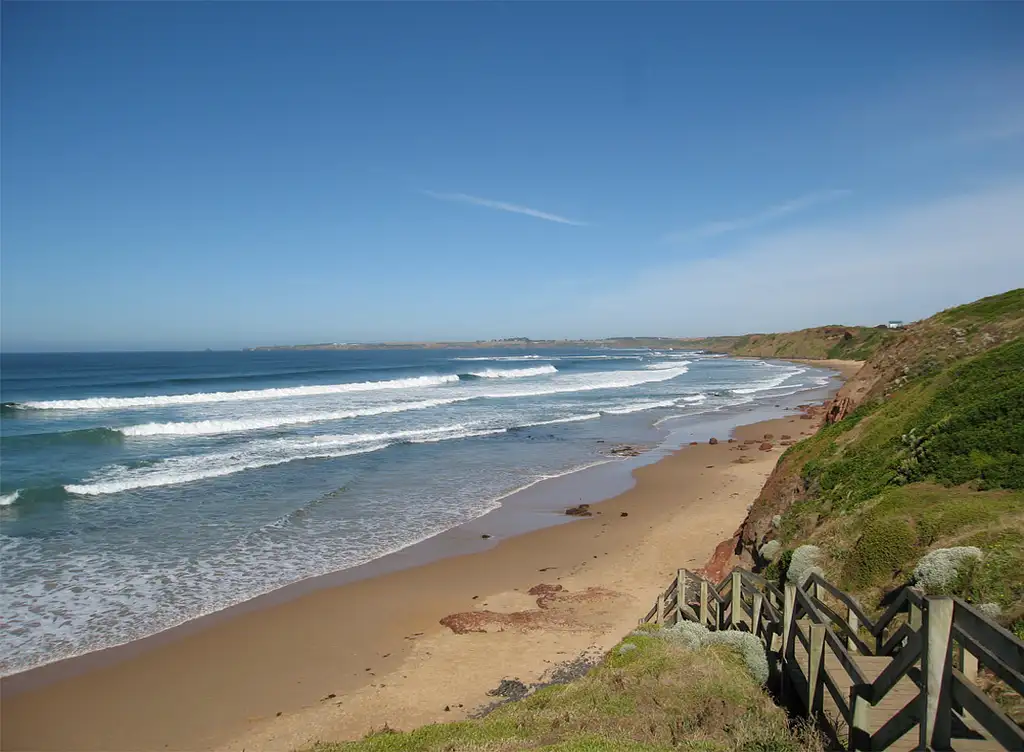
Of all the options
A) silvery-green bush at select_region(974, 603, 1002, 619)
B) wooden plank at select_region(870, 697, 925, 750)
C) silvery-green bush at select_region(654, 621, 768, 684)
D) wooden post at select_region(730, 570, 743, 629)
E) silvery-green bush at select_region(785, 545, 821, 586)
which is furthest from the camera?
silvery-green bush at select_region(785, 545, 821, 586)

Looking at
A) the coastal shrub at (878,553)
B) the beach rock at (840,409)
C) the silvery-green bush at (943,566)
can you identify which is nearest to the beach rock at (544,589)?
the coastal shrub at (878,553)

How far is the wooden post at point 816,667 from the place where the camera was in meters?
5.46

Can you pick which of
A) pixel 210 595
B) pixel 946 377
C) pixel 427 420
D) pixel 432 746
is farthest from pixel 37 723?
pixel 427 420

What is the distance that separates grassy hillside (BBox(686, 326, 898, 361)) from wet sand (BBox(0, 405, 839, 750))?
96.6 m

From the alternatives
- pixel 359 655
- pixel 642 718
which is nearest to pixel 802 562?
pixel 642 718

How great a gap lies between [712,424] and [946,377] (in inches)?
922

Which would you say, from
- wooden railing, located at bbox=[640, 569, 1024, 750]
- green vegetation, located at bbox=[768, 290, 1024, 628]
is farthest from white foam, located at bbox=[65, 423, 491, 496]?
wooden railing, located at bbox=[640, 569, 1024, 750]

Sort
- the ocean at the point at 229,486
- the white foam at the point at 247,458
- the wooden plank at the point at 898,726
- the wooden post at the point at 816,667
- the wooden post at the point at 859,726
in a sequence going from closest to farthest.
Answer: the wooden plank at the point at 898,726
the wooden post at the point at 859,726
the wooden post at the point at 816,667
the ocean at the point at 229,486
the white foam at the point at 247,458

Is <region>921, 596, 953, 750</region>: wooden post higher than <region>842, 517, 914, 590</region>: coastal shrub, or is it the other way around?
<region>921, 596, 953, 750</region>: wooden post

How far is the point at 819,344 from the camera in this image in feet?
414

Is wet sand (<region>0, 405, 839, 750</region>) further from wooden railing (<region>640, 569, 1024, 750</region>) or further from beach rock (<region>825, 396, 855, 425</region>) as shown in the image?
beach rock (<region>825, 396, 855, 425</region>)

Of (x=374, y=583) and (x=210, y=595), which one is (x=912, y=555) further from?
(x=210, y=595)

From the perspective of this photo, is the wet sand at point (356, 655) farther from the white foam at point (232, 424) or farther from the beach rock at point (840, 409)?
the white foam at point (232, 424)

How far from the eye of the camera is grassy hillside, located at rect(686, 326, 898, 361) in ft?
352
